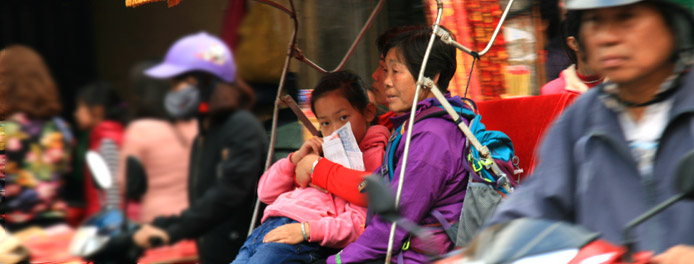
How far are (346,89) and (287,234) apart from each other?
87 cm

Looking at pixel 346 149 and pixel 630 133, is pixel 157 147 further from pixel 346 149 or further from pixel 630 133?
pixel 630 133

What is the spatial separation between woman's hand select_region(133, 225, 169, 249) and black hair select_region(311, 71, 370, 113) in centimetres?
142

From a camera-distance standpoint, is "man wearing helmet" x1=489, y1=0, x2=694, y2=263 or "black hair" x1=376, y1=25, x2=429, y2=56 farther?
"black hair" x1=376, y1=25, x2=429, y2=56

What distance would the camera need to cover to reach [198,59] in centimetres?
479

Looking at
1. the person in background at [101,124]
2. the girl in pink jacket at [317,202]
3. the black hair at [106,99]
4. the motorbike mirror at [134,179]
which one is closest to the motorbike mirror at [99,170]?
the person in background at [101,124]

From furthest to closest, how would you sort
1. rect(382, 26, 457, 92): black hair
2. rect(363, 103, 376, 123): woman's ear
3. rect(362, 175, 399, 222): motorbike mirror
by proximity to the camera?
rect(363, 103, 376, 123): woman's ear → rect(382, 26, 457, 92): black hair → rect(362, 175, 399, 222): motorbike mirror

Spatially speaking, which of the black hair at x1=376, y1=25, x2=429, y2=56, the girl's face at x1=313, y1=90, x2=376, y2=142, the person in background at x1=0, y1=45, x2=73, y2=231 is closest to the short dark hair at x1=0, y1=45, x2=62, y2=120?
the person in background at x1=0, y1=45, x2=73, y2=231

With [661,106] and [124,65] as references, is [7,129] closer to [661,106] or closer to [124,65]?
[124,65]

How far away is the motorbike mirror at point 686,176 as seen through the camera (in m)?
1.69

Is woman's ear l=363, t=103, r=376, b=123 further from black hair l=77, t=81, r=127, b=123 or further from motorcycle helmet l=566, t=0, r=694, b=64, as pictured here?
motorcycle helmet l=566, t=0, r=694, b=64

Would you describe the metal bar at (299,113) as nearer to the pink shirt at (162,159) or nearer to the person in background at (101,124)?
the pink shirt at (162,159)

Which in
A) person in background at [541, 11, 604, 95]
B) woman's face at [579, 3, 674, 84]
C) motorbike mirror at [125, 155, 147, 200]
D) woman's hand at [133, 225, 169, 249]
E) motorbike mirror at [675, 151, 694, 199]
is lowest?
woman's hand at [133, 225, 169, 249]

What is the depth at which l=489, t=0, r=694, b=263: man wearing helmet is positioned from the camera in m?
2.04

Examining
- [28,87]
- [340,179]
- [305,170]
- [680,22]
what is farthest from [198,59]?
[680,22]
